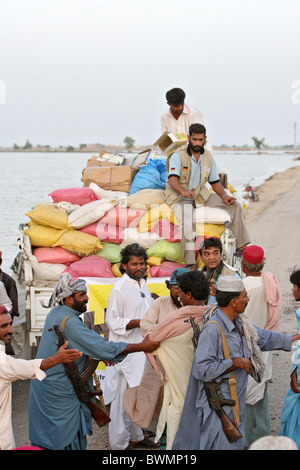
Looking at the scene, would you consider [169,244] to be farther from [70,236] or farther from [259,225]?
[259,225]

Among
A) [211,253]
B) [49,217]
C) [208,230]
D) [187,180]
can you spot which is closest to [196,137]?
[187,180]

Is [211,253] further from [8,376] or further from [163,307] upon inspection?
[8,376]

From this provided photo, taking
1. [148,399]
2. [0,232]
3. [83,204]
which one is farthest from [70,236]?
[0,232]

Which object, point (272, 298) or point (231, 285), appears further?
point (272, 298)

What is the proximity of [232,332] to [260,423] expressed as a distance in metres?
1.62

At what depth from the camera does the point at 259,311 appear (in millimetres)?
4984

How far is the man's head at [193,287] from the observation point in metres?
3.98

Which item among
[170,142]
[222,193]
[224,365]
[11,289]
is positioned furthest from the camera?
[170,142]

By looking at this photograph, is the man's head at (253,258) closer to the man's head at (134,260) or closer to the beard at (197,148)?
the man's head at (134,260)

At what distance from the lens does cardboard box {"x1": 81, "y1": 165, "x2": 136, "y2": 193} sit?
7.33 metres

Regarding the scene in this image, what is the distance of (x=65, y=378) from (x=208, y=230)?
2801 mm

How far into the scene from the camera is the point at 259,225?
20.6m

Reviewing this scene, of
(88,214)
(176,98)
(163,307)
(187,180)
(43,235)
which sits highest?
(176,98)

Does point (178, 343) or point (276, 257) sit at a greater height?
point (178, 343)
